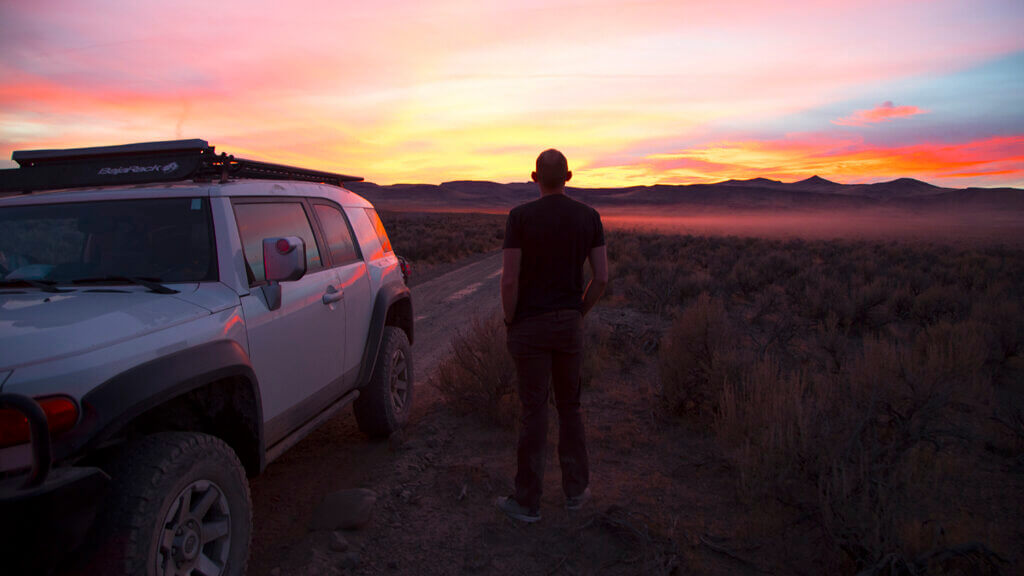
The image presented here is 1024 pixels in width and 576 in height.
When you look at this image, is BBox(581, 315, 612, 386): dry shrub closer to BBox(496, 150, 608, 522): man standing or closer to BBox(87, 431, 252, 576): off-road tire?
BBox(496, 150, 608, 522): man standing

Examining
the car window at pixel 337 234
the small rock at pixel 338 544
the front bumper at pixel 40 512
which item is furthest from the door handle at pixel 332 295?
the front bumper at pixel 40 512

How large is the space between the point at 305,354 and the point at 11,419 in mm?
1641

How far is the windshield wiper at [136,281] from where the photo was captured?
275 cm

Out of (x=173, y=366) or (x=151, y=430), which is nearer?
(x=173, y=366)

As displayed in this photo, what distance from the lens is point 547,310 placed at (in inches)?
134

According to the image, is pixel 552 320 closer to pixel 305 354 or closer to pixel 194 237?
pixel 305 354

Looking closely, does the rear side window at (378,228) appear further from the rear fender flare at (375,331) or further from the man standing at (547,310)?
the man standing at (547,310)

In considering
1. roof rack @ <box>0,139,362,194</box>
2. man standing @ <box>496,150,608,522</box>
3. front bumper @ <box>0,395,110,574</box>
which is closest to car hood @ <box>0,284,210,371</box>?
front bumper @ <box>0,395,110,574</box>

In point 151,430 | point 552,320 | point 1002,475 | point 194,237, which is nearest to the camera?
point 151,430

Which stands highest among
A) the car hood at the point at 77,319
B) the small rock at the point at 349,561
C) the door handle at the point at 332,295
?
the car hood at the point at 77,319

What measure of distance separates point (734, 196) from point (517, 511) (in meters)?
170

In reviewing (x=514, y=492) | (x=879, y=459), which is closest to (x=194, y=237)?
(x=514, y=492)

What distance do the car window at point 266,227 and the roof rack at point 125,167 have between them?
0.25 m

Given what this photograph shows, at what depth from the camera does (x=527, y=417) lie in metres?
3.54
